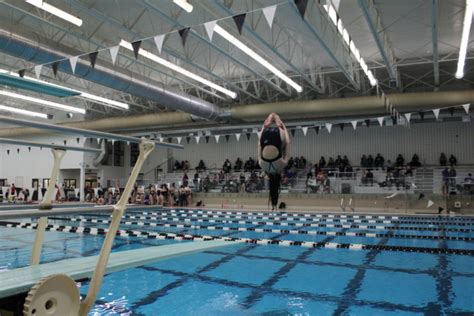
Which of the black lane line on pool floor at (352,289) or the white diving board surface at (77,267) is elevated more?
the white diving board surface at (77,267)

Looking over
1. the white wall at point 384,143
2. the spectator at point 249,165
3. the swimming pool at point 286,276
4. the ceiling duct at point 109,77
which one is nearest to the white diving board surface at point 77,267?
the swimming pool at point 286,276

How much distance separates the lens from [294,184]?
1877 centimetres

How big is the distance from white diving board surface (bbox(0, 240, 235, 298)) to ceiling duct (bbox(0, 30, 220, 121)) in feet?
25.8

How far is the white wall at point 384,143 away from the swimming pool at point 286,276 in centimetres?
1100

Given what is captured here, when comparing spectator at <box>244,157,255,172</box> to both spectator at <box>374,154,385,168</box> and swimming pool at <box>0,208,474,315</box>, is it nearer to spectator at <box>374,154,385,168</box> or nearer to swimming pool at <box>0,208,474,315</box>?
spectator at <box>374,154,385,168</box>

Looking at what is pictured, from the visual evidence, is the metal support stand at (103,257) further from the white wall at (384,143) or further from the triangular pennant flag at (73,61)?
the white wall at (384,143)

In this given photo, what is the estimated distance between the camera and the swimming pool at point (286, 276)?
397 cm

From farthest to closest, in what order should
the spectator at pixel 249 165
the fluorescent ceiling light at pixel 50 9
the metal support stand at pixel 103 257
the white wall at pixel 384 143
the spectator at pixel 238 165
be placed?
the spectator at pixel 238 165 → the spectator at pixel 249 165 → the white wall at pixel 384 143 → the fluorescent ceiling light at pixel 50 9 → the metal support stand at pixel 103 257

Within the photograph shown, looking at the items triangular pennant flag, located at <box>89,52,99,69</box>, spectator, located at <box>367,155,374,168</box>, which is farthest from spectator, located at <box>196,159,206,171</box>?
triangular pennant flag, located at <box>89,52,99,69</box>

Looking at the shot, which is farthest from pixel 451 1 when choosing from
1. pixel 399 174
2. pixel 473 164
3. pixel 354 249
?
pixel 473 164

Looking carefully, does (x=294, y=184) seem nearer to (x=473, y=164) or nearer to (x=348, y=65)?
(x=348, y=65)

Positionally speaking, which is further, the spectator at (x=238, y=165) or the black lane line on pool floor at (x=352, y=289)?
the spectator at (x=238, y=165)

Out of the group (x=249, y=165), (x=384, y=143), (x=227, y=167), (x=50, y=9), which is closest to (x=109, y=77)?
(x=50, y=9)

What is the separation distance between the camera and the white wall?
742 inches
